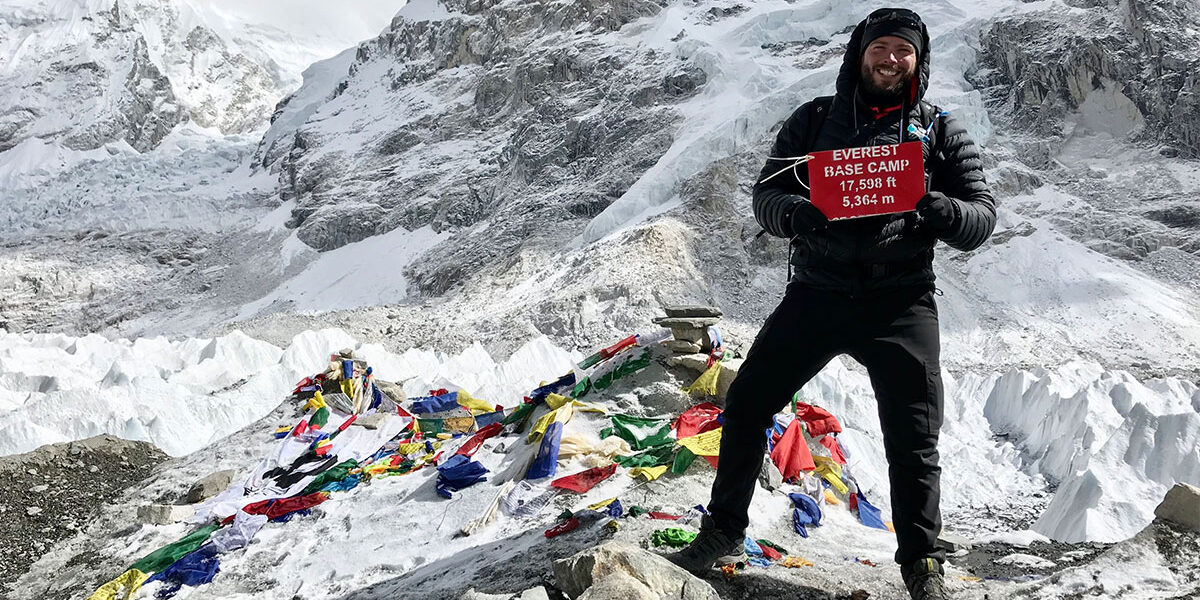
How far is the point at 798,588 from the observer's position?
3121 millimetres

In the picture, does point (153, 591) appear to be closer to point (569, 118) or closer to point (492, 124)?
point (569, 118)

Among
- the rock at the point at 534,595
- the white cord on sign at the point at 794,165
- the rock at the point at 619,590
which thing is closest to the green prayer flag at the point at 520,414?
the rock at the point at 534,595

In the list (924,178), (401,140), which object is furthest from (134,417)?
(401,140)

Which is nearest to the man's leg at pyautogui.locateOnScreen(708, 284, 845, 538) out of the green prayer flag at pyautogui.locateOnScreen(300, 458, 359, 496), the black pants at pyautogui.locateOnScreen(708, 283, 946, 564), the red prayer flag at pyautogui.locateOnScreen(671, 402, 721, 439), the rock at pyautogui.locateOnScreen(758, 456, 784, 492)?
the black pants at pyautogui.locateOnScreen(708, 283, 946, 564)

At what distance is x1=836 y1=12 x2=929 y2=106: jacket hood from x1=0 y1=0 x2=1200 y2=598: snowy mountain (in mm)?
2040

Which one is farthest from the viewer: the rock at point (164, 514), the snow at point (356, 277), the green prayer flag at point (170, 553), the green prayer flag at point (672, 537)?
the snow at point (356, 277)

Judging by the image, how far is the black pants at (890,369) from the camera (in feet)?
9.15

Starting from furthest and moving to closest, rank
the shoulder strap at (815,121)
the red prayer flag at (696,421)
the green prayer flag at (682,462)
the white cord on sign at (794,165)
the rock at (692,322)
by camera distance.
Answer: the rock at (692,322), the red prayer flag at (696,421), the green prayer flag at (682,462), the shoulder strap at (815,121), the white cord on sign at (794,165)

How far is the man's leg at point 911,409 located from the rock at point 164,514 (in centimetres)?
603

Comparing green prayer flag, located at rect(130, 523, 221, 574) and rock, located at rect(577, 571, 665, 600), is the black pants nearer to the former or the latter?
rock, located at rect(577, 571, 665, 600)

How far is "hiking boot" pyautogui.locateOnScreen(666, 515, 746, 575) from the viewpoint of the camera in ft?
10.2

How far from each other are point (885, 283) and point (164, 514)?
633 centimetres

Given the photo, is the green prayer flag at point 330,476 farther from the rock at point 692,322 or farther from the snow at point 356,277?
the snow at point 356,277

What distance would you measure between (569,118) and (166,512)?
49.8m
